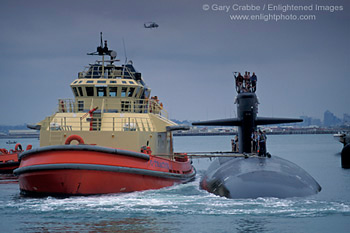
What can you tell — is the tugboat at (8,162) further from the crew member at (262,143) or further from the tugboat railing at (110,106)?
the crew member at (262,143)

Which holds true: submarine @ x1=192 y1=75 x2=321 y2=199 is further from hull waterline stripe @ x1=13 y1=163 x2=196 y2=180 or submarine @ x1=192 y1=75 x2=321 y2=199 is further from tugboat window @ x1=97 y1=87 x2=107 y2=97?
tugboat window @ x1=97 y1=87 x2=107 y2=97

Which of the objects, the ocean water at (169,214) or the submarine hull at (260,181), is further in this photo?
the submarine hull at (260,181)

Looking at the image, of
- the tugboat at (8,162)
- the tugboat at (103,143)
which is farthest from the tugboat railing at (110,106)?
the tugboat at (8,162)

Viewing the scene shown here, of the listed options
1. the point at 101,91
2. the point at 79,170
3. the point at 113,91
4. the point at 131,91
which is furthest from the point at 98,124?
the point at 79,170

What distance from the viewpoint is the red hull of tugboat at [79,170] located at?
15.4m

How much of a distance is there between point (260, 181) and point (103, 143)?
6037 mm

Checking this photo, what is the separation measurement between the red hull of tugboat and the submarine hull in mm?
3096

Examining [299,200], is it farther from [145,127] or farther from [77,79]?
[77,79]

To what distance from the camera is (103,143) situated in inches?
711

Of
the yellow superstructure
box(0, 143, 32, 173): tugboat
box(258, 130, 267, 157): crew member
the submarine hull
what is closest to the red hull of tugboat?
the yellow superstructure

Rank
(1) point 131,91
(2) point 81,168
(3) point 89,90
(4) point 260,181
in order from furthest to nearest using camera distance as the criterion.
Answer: (1) point 131,91
(3) point 89,90
(4) point 260,181
(2) point 81,168

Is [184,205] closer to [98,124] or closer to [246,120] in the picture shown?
[98,124]

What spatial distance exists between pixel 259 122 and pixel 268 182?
6442 millimetres

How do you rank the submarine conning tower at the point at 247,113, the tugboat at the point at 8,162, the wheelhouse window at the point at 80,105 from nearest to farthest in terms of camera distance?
the wheelhouse window at the point at 80,105, the submarine conning tower at the point at 247,113, the tugboat at the point at 8,162
